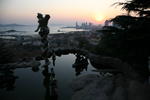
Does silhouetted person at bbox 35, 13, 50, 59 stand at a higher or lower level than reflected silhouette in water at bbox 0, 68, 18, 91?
higher

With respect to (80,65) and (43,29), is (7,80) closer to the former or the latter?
(43,29)

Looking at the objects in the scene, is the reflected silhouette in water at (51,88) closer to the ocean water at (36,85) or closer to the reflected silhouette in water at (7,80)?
the ocean water at (36,85)

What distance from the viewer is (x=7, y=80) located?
1264 centimetres

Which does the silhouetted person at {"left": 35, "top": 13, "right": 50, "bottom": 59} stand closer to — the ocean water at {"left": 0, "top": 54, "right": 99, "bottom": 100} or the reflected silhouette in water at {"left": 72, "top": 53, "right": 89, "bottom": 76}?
the ocean water at {"left": 0, "top": 54, "right": 99, "bottom": 100}

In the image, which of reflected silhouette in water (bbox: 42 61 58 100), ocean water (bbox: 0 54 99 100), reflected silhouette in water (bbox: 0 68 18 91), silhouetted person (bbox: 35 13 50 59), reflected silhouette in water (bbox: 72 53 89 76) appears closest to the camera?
reflected silhouette in water (bbox: 42 61 58 100)

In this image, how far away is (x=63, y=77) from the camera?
→ 13398 mm

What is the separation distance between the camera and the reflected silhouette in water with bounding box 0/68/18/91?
38.2 feet

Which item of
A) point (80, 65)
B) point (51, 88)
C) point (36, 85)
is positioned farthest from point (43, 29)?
point (80, 65)

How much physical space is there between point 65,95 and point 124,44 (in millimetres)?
4823

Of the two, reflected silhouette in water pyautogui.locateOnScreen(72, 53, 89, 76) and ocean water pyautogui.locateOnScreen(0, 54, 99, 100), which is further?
reflected silhouette in water pyautogui.locateOnScreen(72, 53, 89, 76)

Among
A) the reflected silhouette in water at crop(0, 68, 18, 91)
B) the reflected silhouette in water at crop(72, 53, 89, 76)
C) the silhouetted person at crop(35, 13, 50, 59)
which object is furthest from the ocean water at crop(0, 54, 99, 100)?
the silhouetted person at crop(35, 13, 50, 59)

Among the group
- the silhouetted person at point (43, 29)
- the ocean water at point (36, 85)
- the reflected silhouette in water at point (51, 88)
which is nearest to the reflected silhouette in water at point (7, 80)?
the ocean water at point (36, 85)

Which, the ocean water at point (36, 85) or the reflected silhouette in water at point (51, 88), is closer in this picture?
the reflected silhouette in water at point (51, 88)

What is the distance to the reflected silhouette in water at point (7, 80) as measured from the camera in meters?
11.6
